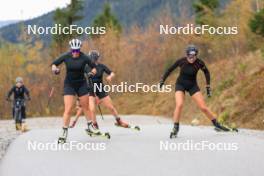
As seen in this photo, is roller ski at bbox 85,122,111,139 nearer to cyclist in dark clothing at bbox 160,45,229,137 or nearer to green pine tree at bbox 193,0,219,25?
cyclist in dark clothing at bbox 160,45,229,137

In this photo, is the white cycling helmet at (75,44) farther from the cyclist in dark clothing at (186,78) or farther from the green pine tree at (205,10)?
the green pine tree at (205,10)

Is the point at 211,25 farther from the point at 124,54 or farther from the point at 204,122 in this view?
the point at 204,122

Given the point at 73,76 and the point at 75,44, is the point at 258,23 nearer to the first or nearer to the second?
the point at 73,76

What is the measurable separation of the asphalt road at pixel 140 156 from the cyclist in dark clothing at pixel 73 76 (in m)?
0.75

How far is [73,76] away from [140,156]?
2.99 metres

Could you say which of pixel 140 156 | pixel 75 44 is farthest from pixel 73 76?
pixel 140 156

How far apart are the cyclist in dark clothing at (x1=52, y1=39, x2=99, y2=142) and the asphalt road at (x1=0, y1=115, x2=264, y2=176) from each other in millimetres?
751

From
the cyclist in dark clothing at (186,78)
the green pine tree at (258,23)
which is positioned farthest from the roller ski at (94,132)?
the green pine tree at (258,23)

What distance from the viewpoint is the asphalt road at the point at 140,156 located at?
823 centimetres

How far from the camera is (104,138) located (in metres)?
13.0

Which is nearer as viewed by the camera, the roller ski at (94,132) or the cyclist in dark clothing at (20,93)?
the roller ski at (94,132)

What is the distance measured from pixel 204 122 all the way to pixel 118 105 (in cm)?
2789

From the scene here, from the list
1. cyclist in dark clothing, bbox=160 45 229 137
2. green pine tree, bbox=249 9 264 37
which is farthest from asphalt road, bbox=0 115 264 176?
green pine tree, bbox=249 9 264 37

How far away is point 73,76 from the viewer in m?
12.1
